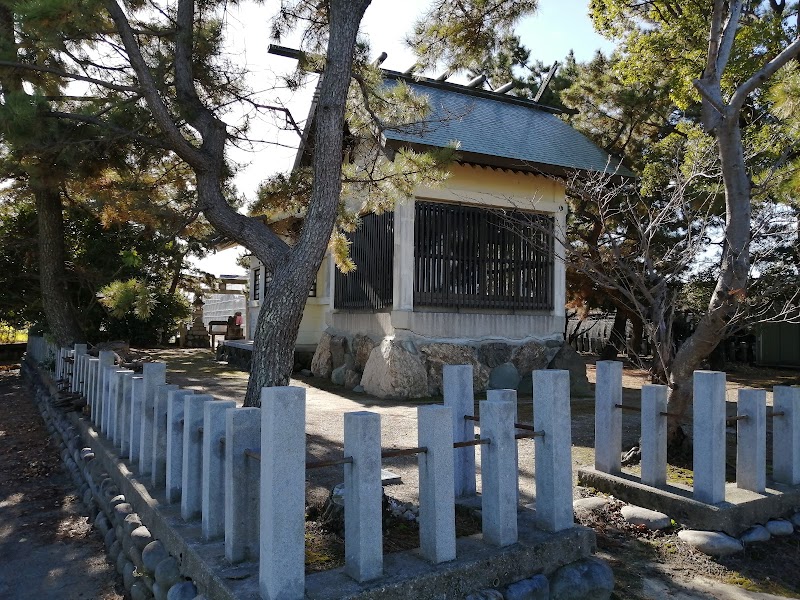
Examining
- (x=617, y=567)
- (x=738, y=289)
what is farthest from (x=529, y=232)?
(x=617, y=567)

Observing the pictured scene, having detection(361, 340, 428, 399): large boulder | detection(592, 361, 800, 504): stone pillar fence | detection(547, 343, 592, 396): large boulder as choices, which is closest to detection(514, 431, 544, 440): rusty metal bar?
detection(592, 361, 800, 504): stone pillar fence

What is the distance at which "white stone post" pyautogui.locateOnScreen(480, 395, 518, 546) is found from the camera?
2951 millimetres

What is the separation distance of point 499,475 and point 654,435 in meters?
1.82

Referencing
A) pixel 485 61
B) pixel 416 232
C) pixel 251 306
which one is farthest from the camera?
pixel 251 306

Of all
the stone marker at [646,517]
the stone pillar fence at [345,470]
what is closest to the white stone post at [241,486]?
the stone pillar fence at [345,470]

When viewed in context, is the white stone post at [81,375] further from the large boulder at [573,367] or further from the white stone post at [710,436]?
the large boulder at [573,367]

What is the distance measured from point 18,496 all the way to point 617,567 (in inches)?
206

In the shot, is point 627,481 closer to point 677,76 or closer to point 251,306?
point 677,76

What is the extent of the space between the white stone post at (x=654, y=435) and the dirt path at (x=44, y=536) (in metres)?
3.62

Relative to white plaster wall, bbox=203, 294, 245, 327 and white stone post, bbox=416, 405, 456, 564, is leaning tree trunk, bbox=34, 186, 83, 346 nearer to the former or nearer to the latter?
white stone post, bbox=416, 405, 456, 564

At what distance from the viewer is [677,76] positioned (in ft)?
33.8

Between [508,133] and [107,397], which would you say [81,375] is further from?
[508,133]

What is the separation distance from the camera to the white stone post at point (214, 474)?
296 cm

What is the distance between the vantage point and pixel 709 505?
12.6 ft
